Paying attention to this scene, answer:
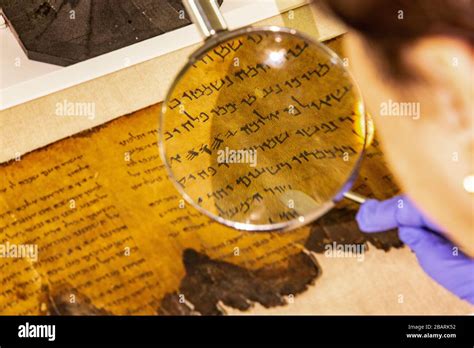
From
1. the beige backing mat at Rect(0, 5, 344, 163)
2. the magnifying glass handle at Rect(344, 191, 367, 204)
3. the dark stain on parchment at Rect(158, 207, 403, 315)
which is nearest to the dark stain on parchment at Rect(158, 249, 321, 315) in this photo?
the dark stain on parchment at Rect(158, 207, 403, 315)

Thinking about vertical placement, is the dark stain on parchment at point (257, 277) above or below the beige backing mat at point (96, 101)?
below

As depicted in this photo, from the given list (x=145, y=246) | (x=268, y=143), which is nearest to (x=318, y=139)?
(x=268, y=143)

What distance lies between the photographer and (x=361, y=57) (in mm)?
907

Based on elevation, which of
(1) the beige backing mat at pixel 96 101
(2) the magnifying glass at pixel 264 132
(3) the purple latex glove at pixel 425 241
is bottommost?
(3) the purple latex glove at pixel 425 241

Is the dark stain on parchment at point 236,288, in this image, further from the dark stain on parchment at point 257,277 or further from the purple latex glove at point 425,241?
the purple latex glove at point 425,241

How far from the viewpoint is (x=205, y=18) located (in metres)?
0.75

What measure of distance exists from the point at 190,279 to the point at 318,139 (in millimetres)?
276

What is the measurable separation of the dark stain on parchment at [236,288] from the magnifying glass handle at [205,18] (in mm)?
351

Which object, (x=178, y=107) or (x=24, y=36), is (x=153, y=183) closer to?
(x=178, y=107)

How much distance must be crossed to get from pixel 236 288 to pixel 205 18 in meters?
0.39

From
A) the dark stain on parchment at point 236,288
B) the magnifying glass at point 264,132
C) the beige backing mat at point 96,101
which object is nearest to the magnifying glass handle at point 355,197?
the magnifying glass at point 264,132

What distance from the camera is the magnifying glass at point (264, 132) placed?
84 centimetres

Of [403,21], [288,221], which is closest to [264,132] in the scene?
[288,221]

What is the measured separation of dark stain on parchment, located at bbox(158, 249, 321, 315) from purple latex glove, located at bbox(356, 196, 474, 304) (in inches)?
4.7
